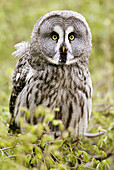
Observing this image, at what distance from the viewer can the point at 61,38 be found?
2.92 metres

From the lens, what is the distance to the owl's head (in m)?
2.93

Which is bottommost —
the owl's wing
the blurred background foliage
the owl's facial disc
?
the owl's wing

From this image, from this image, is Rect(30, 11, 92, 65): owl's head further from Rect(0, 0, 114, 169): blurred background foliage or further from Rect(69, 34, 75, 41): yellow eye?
Rect(0, 0, 114, 169): blurred background foliage

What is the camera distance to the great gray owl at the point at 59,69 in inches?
117

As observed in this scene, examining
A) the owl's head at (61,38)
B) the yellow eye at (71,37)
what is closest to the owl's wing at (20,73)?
the owl's head at (61,38)

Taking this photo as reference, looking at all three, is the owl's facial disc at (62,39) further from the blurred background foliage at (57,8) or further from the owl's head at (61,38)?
the blurred background foliage at (57,8)

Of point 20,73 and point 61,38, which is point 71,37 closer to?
point 61,38

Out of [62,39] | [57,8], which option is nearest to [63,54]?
[62,39]

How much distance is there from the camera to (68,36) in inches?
116

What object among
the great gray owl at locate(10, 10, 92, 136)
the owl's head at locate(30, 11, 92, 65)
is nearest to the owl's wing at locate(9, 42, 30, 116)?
the great gray owl at locate(10, 10, 92, 136)

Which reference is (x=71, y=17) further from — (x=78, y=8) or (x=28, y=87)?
(x=78, y=8)

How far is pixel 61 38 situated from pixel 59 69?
37cm

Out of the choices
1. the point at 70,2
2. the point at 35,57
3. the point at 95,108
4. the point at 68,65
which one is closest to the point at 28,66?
the point at 35,57

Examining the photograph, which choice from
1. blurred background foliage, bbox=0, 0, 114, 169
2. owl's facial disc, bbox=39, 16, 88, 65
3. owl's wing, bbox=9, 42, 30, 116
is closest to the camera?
owl's facial disc, bbox=39, 16, 88, 65
